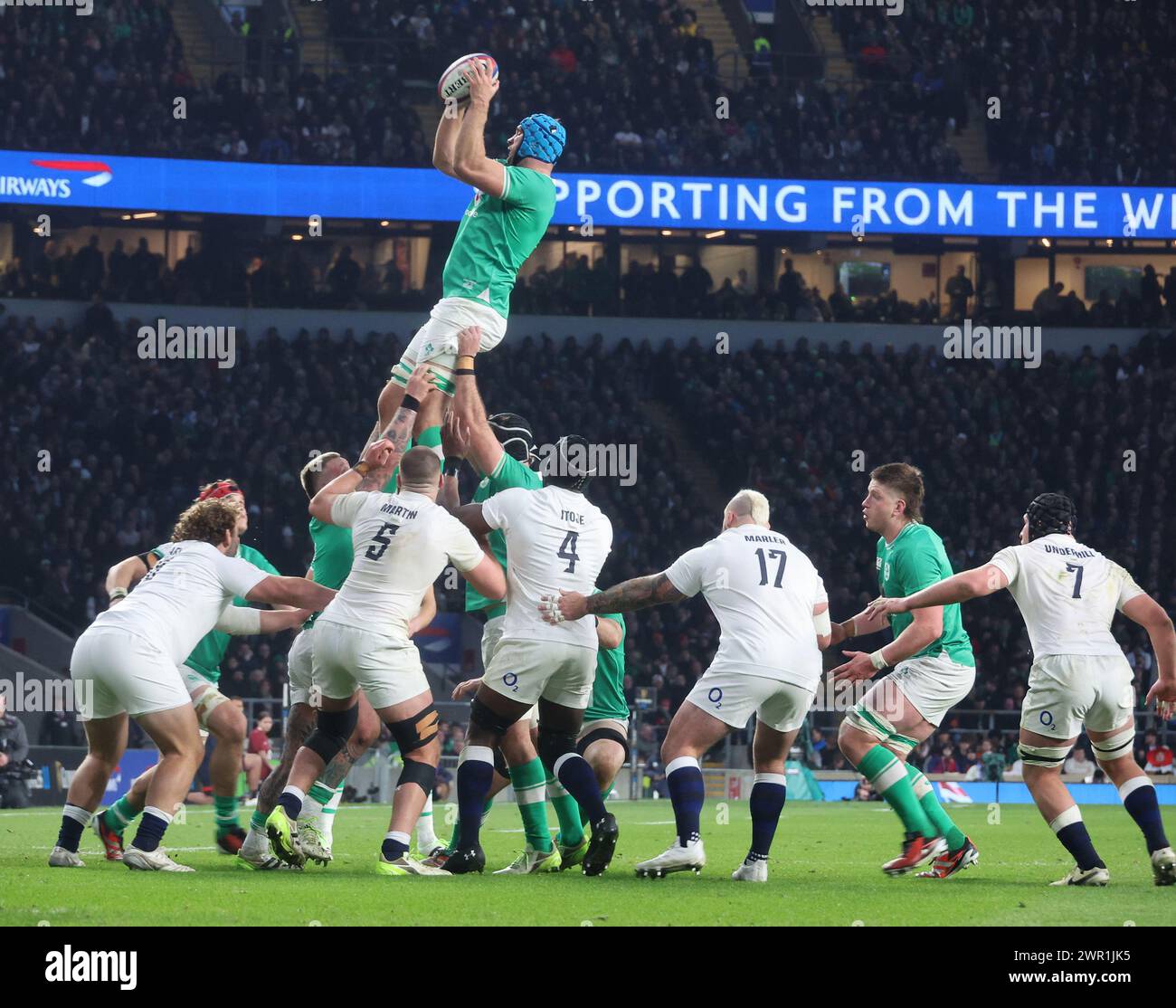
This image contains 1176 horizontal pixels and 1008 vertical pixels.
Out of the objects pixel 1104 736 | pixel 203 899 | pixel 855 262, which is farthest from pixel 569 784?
pixel 855 262

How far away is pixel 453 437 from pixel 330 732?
6.47 feet

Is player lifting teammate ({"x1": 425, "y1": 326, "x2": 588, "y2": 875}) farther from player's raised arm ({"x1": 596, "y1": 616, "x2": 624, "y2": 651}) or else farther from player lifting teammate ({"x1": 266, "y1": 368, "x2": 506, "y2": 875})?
player's raised arm ({"x1": 596, "y1": 616, "x2": 624, "y2": 651})

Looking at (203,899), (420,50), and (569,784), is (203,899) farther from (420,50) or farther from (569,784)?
(420,50)

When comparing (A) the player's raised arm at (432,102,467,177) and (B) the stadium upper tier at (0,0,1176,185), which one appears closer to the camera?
(A) the player's raised arm at (432,102,467,177)

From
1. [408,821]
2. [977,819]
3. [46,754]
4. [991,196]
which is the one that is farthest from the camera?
[991,196]

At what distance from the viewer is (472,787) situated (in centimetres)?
940

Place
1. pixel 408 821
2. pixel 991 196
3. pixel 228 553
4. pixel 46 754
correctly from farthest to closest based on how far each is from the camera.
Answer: pixel 991 196
pixel 46 754
pixel 228 553
pixel 408 821

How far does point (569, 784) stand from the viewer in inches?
373

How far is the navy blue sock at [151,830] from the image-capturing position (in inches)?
369

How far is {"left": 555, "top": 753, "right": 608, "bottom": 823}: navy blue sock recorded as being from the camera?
9.38 m

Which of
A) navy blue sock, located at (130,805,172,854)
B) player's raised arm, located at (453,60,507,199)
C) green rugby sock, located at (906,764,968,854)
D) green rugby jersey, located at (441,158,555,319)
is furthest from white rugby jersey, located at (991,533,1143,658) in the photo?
navy blue sock, located at (130,805,172,854)

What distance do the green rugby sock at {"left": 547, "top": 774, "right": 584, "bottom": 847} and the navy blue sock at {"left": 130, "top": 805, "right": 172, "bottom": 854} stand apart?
223 centimetres
